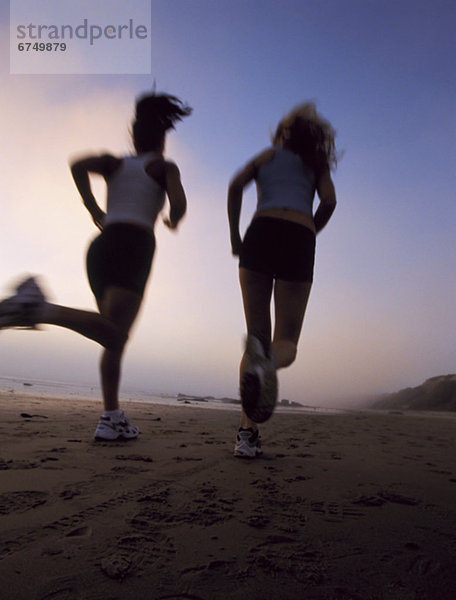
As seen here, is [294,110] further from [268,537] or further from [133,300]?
[268,537]

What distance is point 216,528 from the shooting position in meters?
1.35

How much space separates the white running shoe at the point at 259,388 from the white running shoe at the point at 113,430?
1.65 m

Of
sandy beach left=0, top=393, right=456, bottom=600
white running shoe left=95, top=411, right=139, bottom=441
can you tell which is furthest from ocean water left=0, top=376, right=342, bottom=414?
sandy beach left=0, top=393, right=456, bottom=600

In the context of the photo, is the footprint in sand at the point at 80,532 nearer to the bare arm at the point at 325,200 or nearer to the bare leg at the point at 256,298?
the bare leg at the point at 256,298

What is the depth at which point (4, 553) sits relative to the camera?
3.52 feet

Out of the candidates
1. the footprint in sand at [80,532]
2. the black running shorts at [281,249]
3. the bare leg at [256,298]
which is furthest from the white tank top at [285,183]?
the footprint in sand at [80,532]

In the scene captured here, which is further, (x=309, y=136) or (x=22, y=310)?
(x=309, y=136)

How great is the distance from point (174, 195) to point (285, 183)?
810 millimetres

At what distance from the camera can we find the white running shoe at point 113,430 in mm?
2936

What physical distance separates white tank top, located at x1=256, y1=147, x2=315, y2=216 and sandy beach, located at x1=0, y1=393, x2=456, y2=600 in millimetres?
1697

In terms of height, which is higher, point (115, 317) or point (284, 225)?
point (284, 225)

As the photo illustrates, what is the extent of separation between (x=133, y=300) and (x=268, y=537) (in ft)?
5.95

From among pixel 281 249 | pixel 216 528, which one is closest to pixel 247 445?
pixel 216 528

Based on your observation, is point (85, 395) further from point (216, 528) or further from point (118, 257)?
point (216, 528)
